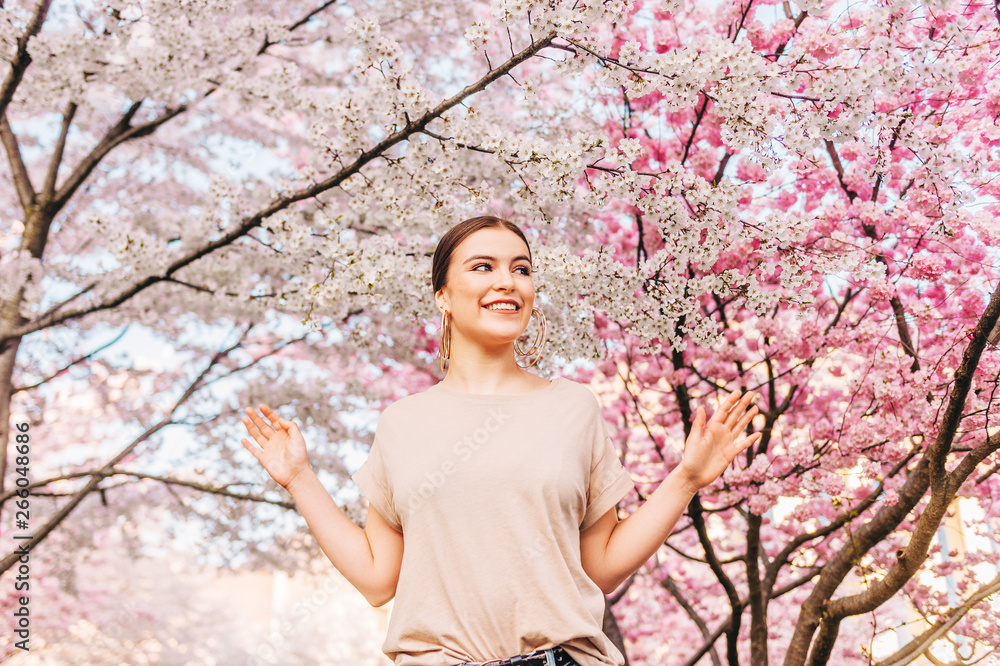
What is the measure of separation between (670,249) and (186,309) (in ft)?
14.9

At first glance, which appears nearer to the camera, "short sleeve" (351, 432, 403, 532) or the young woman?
the young woman

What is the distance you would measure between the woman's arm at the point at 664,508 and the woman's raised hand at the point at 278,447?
2.58ft

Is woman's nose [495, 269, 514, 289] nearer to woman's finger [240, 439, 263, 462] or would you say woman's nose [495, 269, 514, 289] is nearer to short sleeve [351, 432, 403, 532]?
short sleeve [351, 432, 403, 532]

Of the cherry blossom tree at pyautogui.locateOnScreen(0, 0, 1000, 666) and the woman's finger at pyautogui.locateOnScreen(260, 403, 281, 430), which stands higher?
the cherry blossom tree at pyautogui.locateOnScreen(0, 0, 1000, 666)

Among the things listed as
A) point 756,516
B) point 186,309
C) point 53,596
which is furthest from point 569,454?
point 53,596

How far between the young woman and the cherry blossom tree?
119 cm

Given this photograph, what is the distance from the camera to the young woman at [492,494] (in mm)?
1556

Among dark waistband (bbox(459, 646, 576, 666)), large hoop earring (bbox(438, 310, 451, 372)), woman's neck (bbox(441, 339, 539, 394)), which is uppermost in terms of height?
large hoop earring (bbox(438, 310, 451, 372))

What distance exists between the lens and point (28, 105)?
4.55m

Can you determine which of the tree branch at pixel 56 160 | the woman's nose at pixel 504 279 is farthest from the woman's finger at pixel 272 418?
the tree branch at pixel 56 160

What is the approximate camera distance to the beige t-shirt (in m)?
1.54

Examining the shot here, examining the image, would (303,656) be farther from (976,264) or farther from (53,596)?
(976,264)

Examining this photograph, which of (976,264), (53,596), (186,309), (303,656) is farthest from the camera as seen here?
(303,656)

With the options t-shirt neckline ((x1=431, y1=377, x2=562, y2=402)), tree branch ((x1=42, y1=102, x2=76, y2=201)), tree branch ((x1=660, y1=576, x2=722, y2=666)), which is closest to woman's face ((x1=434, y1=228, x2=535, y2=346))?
t-shirt neckline ((x1=431, y1=377, x2=562, y2=402))
